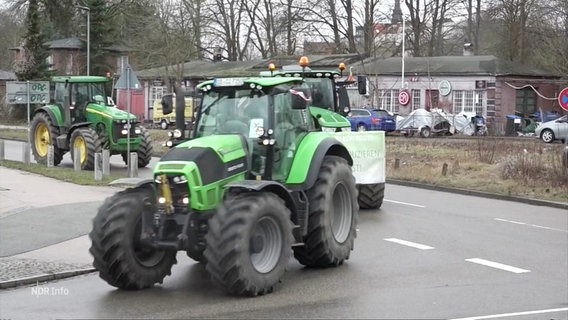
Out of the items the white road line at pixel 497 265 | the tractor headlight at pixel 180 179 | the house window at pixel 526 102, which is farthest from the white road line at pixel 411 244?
the house window at pixel 526 102

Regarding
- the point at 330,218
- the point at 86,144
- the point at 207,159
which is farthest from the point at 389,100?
the point at 207,159

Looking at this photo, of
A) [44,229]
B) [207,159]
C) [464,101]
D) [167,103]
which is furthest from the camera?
[464,101]

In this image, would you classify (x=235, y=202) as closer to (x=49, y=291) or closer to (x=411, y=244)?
(x=49, y=291)

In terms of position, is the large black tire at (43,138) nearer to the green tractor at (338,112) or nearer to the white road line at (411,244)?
the green tractor at (338,112)

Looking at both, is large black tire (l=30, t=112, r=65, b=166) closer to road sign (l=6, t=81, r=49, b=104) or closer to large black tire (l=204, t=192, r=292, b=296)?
road sign (l=6, t=81, r=49, b=104)

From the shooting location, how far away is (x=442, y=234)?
14.2 m

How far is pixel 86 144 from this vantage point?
2445 centimetres

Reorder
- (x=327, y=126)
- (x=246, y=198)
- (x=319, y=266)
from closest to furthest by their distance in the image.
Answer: (x=246, y=198)
(x=319, y=266)
(x=327, y=126)

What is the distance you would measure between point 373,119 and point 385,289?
37519 mm

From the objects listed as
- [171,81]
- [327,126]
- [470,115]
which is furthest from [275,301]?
[171,81]

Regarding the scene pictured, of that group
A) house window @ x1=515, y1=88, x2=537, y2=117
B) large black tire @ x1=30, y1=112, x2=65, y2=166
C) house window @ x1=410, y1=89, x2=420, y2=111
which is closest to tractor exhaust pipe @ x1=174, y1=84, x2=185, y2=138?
large black tire @ x1=30, y1=112, x2=65, y2=166

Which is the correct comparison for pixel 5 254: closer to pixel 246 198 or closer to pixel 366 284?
pixel 246 198

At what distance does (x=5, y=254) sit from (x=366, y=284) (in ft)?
17.1

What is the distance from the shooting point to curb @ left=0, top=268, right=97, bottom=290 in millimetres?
9562
